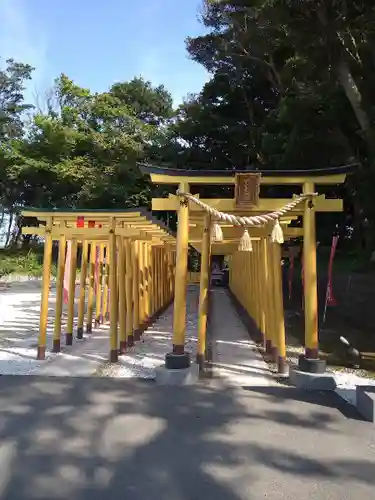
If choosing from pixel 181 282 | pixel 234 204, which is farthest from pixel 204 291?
pixel 234 204

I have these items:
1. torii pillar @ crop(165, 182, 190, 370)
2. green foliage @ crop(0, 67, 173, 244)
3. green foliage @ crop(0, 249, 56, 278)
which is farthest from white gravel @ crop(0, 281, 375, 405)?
green foliage @ crop(0, 249, 56, 278)

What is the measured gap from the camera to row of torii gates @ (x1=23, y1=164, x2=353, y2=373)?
19.6 ft

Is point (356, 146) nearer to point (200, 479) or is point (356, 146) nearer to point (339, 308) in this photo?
point (339, 308)

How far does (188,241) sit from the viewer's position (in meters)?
7.26

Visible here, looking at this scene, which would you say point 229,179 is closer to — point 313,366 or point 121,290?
point 313,366

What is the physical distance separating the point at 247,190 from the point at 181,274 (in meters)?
1.42

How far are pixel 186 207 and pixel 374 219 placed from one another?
668 centimetres

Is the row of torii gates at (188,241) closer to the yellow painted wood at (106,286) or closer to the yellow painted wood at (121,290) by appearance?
the yellow painted wood at (121,290)

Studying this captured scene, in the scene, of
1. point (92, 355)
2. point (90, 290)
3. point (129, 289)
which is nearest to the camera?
point (92, 355)

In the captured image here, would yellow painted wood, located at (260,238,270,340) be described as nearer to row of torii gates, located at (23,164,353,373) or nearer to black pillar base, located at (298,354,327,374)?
row of torii gates, located at (23,164,353,373)

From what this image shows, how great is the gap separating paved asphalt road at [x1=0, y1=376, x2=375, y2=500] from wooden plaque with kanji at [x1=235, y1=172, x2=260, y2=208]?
93.4 inches

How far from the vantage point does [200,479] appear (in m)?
3.14

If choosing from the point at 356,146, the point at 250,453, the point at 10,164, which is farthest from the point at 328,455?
the point at 10,164

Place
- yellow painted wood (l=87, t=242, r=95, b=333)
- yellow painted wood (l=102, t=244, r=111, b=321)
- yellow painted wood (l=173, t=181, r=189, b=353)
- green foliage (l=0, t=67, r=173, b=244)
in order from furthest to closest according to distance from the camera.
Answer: green foliage (l=0, t=67, r=173, b=244) < yellow painted wood (l=102, t=244, r=111, b=321) < yellow painted wood (l=87, t=242, r=95, b=333) < yellow painted wood (l=173, t=181, r=189, b=353)
